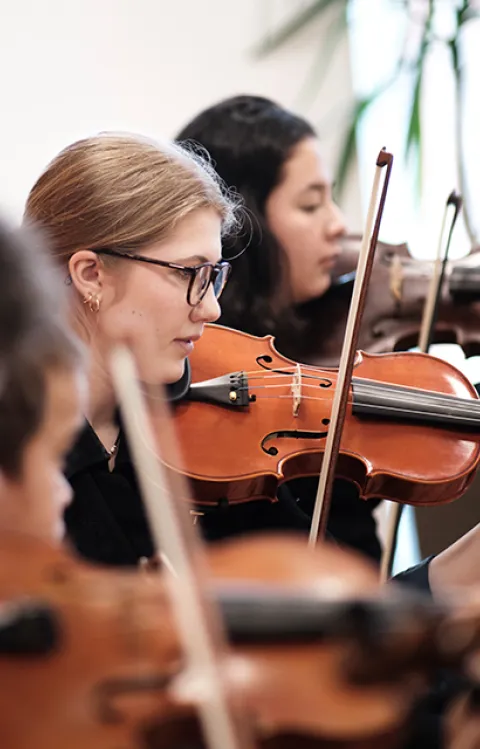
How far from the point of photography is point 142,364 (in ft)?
3.52

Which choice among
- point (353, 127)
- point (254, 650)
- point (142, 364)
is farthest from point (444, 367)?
point (353, 127)

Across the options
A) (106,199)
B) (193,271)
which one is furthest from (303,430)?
(106,199)

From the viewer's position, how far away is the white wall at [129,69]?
2217 millimetres

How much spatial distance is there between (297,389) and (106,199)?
0.33 m

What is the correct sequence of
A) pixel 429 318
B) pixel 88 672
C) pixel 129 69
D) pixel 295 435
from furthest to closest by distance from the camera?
pixel 129 69, pixel 429 318, pixel 295 435, pixel 88 672

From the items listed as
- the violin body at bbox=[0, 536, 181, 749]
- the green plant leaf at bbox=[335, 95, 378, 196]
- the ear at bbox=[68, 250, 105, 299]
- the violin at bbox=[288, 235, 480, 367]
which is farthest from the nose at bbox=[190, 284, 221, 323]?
the green plant leaf at bbox=[335, 95, 378, 196]

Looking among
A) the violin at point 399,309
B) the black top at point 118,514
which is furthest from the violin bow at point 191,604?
the violin at point 399,309

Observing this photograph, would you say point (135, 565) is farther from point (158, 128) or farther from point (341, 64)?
point (341, 64)

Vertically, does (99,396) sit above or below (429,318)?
above

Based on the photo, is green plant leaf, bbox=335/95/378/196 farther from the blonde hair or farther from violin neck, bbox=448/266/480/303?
the blonde hair

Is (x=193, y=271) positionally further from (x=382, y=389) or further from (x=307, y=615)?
(x=307, y=615)

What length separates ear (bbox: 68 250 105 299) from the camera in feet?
3.53

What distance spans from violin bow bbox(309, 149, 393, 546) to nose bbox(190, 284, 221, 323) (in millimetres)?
144

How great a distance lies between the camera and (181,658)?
478 millimetres
